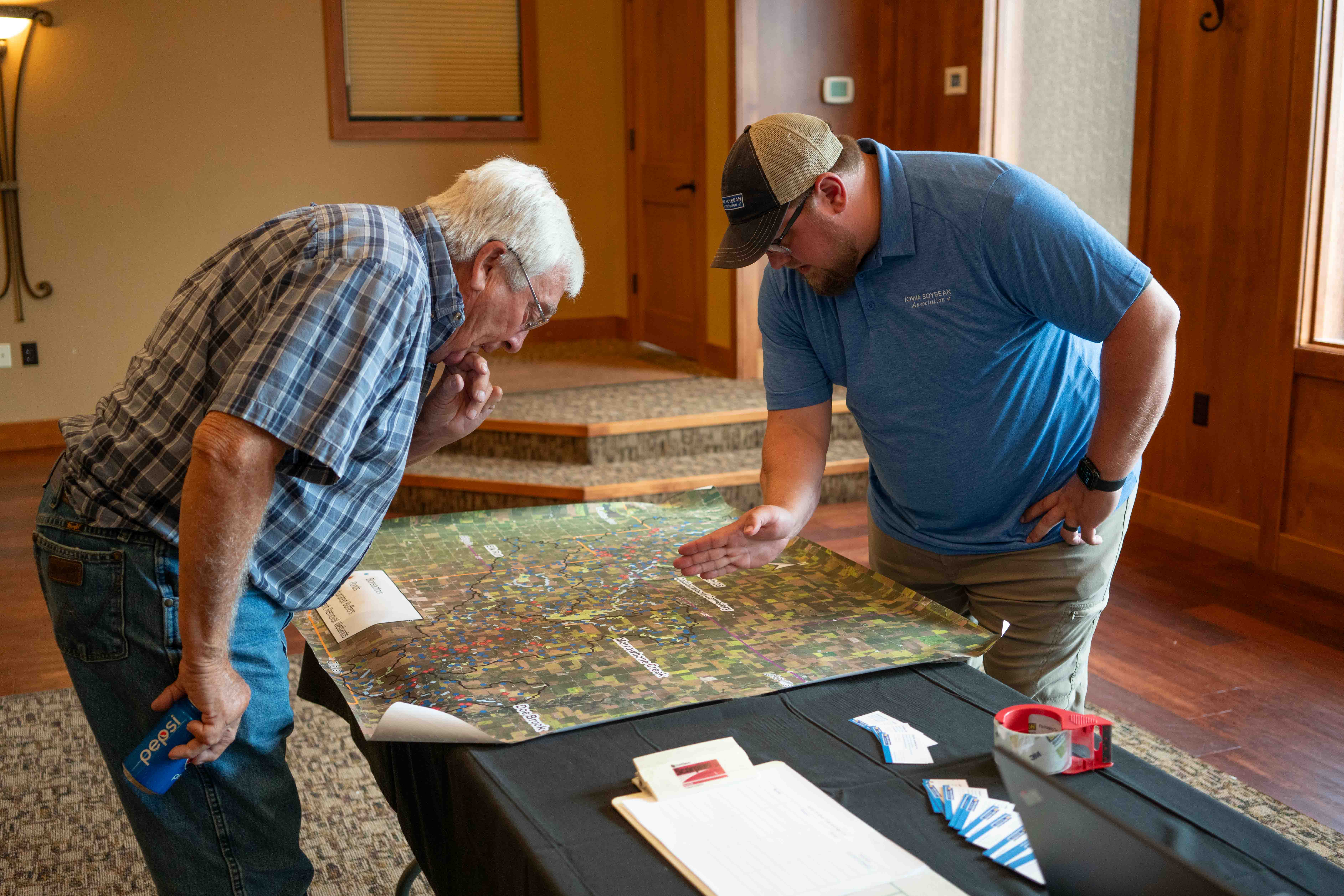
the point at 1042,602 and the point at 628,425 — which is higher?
the point at 1042,602

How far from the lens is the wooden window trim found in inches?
233

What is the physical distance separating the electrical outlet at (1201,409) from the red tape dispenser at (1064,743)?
10.7ft

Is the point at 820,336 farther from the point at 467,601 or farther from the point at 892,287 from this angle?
the point at 467,601

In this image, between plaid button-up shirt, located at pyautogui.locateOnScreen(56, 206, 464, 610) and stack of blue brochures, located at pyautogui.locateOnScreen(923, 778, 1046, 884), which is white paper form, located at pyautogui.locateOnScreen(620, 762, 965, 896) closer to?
stack of blue brochures, located at pyautogui.locateOnScreen(923, 778, 1046, 884)

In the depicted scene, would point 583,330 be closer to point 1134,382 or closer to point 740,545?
point 740,545

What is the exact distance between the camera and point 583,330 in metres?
6.88

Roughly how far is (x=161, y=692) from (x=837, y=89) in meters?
4.57

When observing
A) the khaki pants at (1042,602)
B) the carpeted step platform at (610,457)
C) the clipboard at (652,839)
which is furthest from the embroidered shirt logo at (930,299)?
the carpeted step platform at (610,457)

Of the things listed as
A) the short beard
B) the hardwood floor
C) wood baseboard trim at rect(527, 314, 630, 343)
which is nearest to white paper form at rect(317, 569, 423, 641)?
the short beard

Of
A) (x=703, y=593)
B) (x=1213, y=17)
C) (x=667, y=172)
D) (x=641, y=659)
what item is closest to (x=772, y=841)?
(x=641, y=659)

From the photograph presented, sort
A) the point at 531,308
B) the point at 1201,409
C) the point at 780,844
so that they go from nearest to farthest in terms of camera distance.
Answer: the point at 780,844, the point at 531,308, the point at 1201,409

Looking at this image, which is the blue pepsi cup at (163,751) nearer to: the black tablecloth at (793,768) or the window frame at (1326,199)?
the black tablecloth at (793,768)

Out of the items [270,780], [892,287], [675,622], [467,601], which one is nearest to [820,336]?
[892,287]

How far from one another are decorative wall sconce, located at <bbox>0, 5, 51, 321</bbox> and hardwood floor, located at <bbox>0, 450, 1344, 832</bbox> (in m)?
1.75
